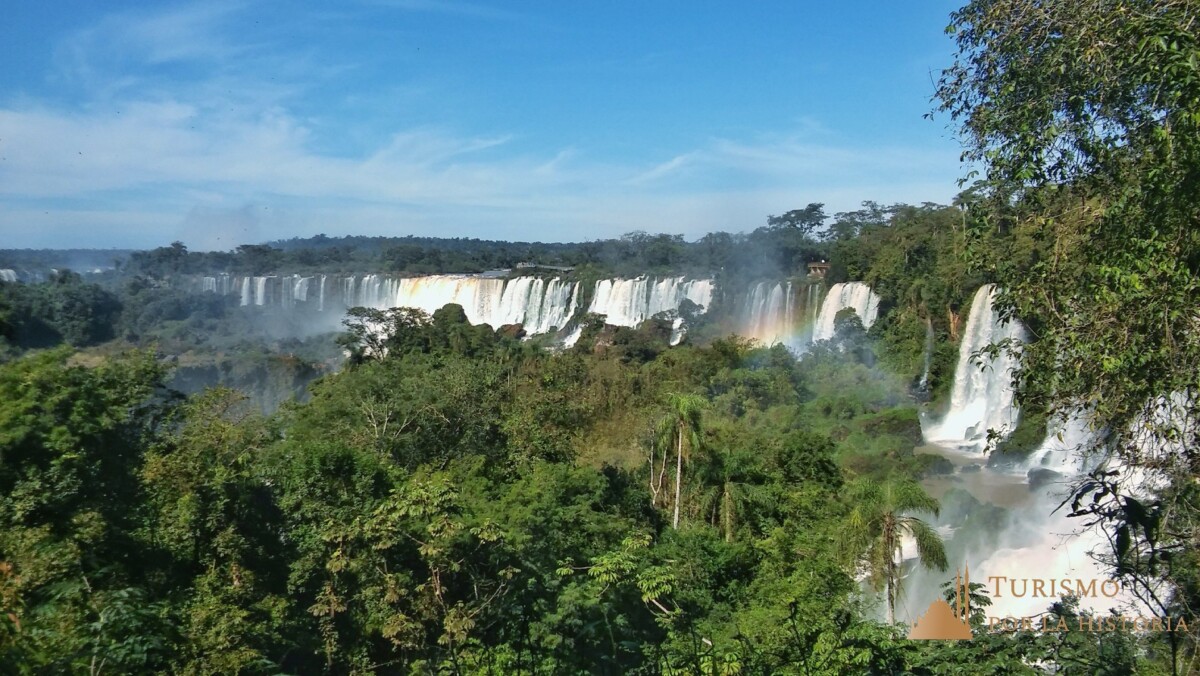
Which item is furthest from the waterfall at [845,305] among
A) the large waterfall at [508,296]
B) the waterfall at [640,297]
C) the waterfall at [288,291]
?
the waterfall at [288,291]

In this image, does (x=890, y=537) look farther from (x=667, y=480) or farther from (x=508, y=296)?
(x=508, y=296)

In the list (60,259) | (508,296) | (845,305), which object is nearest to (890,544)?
(845,305)

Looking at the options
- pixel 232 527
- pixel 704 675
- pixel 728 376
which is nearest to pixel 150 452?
pixel 232 527

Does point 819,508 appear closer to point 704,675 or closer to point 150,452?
point 150,452

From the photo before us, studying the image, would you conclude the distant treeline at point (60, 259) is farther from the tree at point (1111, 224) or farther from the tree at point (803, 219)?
the tree at point (1111, 224)

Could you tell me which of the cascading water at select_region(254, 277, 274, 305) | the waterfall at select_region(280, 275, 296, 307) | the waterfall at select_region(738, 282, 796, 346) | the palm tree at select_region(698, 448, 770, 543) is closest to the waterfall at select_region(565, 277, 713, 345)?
the waterfall at select_region(738, 282, 796, 346)

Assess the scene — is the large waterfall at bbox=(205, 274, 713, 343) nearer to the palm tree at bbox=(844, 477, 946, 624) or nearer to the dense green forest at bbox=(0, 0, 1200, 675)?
the dense green forest at bbox=(0, 0, 1200, 675)
